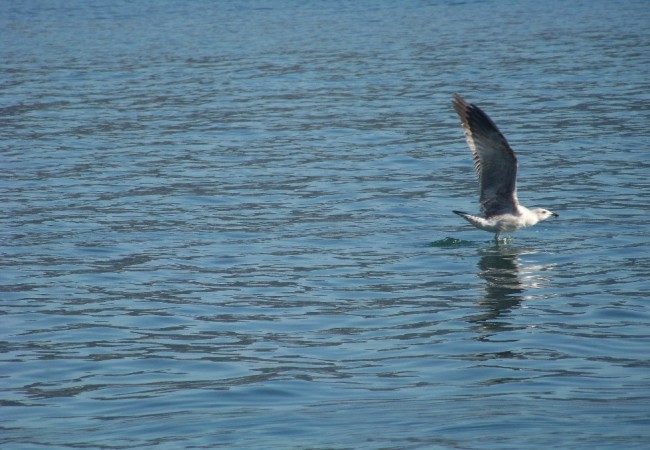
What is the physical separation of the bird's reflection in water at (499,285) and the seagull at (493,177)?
36 cm

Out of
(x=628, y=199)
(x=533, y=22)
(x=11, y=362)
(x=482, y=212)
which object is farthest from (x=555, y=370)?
(x=533, y=22)

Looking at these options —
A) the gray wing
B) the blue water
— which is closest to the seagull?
the gray wing

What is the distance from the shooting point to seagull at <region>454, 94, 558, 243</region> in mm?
13555

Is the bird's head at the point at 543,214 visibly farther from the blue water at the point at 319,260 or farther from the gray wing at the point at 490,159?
the gray wing at the point at 490,159

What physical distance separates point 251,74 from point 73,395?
2222 centimetres

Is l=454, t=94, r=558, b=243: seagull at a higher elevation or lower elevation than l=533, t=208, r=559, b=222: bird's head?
higher

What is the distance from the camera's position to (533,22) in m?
41.9

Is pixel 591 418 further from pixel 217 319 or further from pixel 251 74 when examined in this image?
pixel 251 74

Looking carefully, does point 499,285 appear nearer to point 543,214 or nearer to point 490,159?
point 490,159

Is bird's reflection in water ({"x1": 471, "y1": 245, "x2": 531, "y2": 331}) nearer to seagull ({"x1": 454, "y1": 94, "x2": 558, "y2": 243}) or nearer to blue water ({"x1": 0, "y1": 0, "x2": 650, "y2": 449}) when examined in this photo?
blue water ({"x1": 0, "y1": 0, "x2": 650, "y2": 449})

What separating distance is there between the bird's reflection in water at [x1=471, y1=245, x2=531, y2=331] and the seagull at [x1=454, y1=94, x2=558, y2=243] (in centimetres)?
36

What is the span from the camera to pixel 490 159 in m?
13.9

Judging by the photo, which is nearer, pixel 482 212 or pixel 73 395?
pixel 73 395

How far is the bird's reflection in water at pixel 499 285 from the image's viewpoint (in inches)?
441
